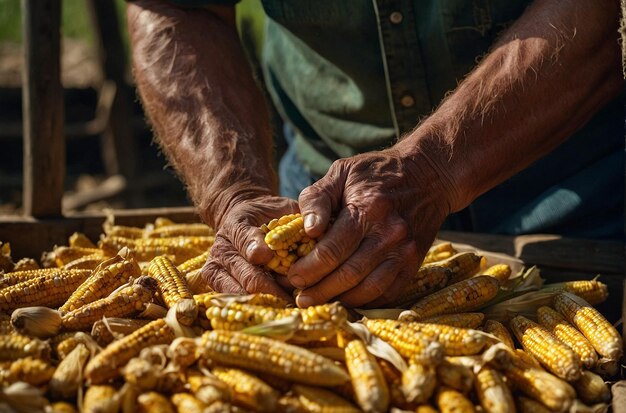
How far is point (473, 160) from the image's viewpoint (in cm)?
312

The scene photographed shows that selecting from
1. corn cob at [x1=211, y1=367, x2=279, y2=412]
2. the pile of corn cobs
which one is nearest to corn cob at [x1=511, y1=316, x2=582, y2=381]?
the pile of corn cobs

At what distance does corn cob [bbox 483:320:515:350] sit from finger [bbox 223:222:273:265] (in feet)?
2.65

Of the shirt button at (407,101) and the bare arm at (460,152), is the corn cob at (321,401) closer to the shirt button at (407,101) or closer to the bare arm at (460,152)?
the bare arm at (460,152)

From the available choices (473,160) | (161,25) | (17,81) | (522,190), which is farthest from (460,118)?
(17,81)

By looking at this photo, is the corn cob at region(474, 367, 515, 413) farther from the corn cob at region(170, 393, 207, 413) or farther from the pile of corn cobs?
the corn cob at region(170, 393, 207, 413)

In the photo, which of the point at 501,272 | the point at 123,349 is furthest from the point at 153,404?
the point at 501,272

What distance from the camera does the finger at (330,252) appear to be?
269 cm

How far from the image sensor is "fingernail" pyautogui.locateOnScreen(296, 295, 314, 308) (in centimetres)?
274

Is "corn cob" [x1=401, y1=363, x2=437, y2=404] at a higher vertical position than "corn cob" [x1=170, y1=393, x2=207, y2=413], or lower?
higher

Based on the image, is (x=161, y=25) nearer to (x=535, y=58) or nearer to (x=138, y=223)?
(x=138, y=223)

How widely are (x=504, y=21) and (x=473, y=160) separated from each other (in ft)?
3.32

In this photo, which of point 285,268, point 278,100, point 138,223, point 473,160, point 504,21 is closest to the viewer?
point 285,268

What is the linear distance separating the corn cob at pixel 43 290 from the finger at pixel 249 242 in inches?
24.1

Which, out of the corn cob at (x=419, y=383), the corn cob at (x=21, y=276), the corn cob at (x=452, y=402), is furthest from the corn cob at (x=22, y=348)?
the corn cob at (x=452, y=402)
